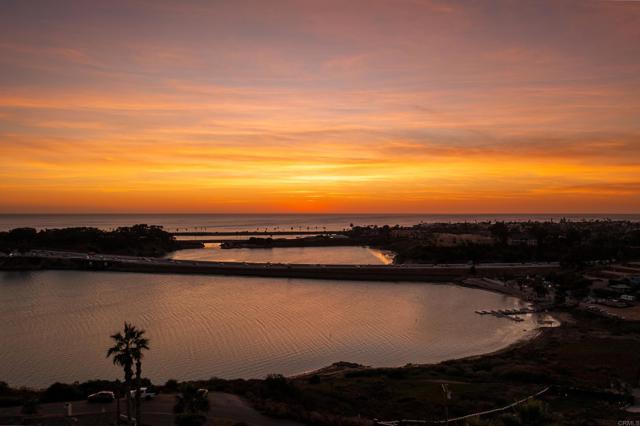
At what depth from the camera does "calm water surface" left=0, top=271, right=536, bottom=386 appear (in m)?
25.7

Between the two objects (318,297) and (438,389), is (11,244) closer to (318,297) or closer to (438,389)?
(318,297)

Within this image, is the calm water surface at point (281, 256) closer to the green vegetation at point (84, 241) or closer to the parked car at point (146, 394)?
the green vegetation at point (84, 241)

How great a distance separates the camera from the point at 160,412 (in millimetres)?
15992

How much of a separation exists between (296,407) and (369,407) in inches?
109

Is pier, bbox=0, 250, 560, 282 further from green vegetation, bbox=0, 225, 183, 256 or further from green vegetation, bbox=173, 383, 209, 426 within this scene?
green vegetation, bbox=173, 383, 209, 426

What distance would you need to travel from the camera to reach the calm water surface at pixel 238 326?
2570cm

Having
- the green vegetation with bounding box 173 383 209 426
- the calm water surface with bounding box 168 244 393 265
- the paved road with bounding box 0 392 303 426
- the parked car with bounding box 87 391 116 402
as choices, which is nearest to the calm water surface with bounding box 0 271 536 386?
the parked car with bounding box 87 391 116 402

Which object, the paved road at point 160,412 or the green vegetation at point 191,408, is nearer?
the green vegetation at point 191,408

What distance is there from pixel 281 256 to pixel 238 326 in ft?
180

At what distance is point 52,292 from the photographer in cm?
4972

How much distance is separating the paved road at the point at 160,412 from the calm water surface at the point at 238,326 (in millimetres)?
6295

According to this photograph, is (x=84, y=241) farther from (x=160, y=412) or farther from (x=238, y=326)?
(x=160, y=412)

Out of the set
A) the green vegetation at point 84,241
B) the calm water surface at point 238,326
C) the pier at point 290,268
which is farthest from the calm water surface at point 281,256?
the calm water surface at point 238,326

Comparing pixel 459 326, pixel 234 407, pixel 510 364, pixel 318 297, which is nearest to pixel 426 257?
pixel 318 297
